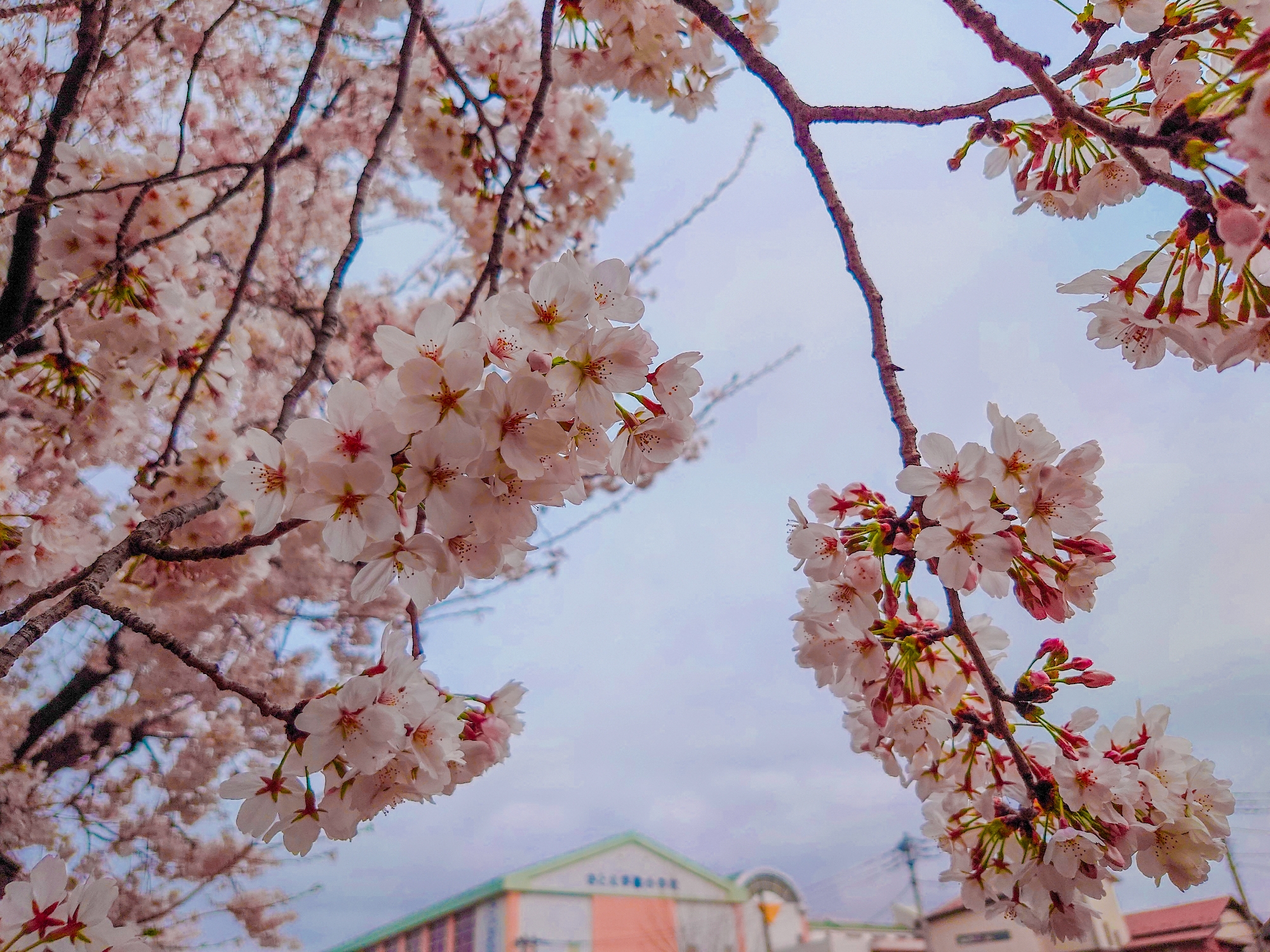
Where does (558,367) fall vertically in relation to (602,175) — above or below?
below

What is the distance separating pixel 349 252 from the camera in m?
1.26

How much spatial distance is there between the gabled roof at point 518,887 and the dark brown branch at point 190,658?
995 cm

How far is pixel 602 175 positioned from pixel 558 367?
5.97ft

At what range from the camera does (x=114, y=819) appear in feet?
9.59

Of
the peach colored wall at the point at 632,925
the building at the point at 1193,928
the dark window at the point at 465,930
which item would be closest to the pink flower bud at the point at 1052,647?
the building at the point at 1193,928

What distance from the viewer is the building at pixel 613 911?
9.41 metres

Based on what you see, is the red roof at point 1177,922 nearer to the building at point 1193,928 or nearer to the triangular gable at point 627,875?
the building at point 1193,928

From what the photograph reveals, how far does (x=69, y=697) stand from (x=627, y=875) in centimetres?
1029

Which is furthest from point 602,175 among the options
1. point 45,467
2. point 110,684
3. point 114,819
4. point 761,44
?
point 114,819

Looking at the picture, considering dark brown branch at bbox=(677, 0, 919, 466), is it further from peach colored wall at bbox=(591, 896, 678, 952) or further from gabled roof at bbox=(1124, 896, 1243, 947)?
peach colored wall at bbox=(591, 896, 678, 952)

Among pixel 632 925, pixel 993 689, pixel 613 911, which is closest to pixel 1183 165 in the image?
pixel 993 689

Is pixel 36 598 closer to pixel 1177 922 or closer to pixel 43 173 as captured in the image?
pixel 43 173

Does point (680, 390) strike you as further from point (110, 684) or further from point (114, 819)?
point (114, 819)

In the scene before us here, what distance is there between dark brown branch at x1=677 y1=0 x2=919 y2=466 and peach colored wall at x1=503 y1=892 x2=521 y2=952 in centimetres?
1013
